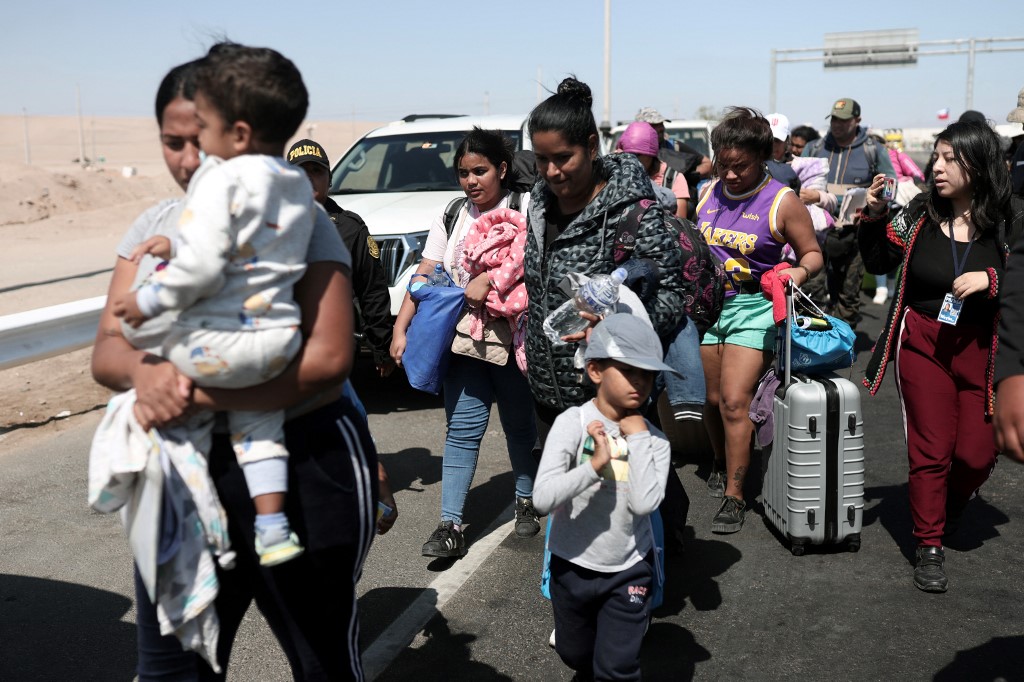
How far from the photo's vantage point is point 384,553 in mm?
5055

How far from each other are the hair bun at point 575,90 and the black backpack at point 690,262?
1.85 ft

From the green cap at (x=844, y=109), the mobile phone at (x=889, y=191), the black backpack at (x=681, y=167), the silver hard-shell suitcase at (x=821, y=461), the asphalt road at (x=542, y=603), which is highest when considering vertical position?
the green cap at (x=844, y=109)

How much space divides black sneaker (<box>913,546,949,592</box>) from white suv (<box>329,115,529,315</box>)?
4.45 metres

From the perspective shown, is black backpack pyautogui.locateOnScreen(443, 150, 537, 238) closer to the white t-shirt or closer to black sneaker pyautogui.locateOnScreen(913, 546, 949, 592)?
the white t-shirt

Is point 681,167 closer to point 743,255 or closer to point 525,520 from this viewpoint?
point 743,255

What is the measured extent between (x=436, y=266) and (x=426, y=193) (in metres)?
3.77

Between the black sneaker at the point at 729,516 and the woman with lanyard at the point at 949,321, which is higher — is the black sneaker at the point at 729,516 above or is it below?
below

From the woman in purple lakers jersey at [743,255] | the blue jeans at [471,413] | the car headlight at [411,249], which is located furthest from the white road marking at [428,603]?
the car headlight at [411,249]

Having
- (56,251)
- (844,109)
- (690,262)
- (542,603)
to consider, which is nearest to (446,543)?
(542,603)

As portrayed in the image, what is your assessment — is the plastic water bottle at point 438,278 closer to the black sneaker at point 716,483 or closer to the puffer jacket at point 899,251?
the black sneaker at point 716,483

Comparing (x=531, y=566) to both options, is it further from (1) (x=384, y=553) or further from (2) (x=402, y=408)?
(2) (x=402, y=408)

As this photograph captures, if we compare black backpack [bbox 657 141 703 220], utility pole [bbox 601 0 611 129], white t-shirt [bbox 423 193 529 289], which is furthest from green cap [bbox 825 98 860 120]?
utility pole [bbox 601 0 611 129]

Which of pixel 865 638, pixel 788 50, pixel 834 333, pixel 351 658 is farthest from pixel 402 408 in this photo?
pixel 788 50

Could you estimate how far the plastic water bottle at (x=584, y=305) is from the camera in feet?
11.5
